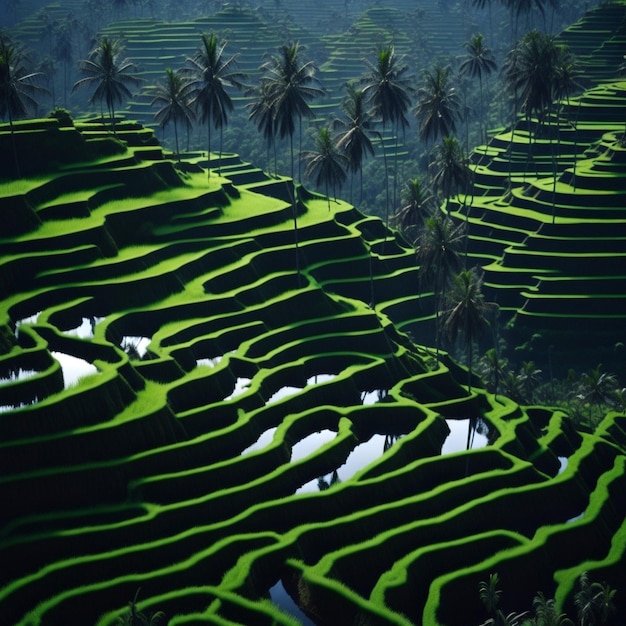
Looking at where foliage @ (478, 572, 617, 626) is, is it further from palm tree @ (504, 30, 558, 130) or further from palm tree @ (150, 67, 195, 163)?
palm tree @ (504, 30, 558, 130)

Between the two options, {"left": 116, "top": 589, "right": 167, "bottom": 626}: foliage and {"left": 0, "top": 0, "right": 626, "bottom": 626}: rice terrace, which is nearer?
{"left": 116, "top": 589, "right": 167, "bottom": 626}: foliage

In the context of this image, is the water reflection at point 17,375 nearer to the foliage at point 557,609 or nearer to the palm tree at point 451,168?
the foliage at point 557,609

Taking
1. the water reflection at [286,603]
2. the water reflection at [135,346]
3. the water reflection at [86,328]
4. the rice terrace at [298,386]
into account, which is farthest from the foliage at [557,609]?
the water reflection at [86,328]

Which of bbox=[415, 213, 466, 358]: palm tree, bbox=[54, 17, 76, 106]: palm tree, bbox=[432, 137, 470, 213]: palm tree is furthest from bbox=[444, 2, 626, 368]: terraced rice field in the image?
bbox=[54, 17, 76, 106]: palm tree

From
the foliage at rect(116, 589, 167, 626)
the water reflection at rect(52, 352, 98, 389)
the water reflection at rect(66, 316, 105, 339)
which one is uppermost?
the water reflection at rect(66, 316, 105, 339)

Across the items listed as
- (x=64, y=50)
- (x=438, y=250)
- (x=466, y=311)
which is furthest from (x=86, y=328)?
(x=64, y=50)
